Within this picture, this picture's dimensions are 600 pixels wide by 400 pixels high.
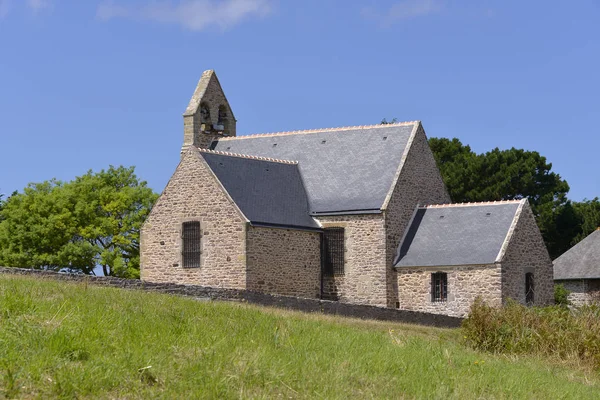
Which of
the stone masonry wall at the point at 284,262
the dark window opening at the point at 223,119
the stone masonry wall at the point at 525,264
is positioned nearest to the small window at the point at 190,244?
the stone masonry wall at the point at 284,262

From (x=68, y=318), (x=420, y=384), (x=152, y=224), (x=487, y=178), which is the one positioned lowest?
(x=420, y=384)

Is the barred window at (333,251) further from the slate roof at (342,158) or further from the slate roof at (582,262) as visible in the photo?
the slate roof at (582,262)

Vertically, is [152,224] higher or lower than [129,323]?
higher

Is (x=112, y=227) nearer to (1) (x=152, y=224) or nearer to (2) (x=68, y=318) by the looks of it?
(1) (x=152, y=224)

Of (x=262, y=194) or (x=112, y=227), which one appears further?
(x=112, y=227)

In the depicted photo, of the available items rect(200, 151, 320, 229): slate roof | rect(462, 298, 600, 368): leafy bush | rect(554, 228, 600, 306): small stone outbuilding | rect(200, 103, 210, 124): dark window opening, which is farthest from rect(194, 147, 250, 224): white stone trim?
rect(554, 228, 600, 306): small stone outbuilding

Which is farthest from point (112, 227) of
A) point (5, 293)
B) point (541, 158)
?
point (5, 293)

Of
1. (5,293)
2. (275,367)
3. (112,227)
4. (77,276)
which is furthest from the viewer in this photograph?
(112,227)

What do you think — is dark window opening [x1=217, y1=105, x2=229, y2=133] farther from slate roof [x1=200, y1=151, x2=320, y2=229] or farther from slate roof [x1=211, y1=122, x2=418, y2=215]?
slate roof [x1=200, y1=151, x2=320, y2=229]

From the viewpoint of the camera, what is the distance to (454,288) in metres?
36.2

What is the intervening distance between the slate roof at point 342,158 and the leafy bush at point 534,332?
1467 centimetres

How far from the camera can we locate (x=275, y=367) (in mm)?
13453

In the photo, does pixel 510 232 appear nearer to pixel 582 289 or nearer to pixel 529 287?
pixel 529 287

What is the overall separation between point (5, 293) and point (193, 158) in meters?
21.4
